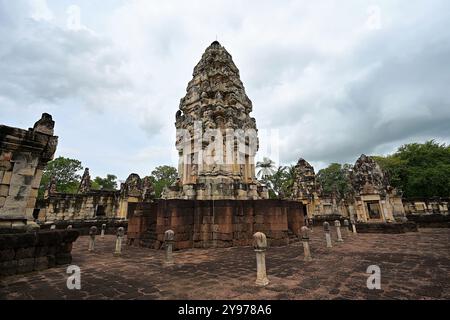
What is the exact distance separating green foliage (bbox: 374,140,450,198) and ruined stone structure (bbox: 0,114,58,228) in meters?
29.0

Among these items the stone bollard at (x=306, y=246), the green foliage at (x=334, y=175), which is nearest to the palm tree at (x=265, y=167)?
the green foliage at (x=334, y=175)

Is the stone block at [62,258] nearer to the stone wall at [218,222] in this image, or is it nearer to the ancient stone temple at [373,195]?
the stone wall at [218,222]

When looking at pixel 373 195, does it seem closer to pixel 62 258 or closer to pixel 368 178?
pixel 368 178

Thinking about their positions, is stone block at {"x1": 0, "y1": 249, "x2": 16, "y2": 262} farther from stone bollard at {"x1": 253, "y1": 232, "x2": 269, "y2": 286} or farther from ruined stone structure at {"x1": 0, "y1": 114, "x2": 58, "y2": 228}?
stone bollard at {"x1": 253, "y1": 232, "x2": 269, "y2": 286}

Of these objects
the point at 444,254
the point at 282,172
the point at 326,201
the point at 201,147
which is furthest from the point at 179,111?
the point at 282,172

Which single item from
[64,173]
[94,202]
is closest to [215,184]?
[94,202]

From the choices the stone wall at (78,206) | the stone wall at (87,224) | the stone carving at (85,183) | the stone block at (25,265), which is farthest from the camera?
the stone carving at (85,183)

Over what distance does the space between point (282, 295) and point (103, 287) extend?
10.2 feet

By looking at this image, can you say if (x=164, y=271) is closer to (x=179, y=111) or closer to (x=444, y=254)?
(x=444, y=254)

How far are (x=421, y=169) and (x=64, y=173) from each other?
164 feet

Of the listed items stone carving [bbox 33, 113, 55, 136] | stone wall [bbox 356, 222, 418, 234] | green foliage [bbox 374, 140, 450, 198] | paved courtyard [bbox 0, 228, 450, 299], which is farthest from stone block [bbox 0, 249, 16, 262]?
green foliage [bbox 374, 140, 450, 198]

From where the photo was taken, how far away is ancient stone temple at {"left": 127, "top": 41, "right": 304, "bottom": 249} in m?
8.35

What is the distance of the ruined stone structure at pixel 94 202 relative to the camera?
16312mm

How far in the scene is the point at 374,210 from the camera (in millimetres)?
15375
